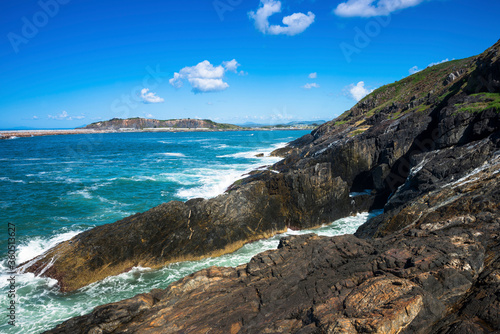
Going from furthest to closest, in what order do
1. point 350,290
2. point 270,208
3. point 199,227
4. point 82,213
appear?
point 82,213
point 270,208
point 199,227
point 350,290

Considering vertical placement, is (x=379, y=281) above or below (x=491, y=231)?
below

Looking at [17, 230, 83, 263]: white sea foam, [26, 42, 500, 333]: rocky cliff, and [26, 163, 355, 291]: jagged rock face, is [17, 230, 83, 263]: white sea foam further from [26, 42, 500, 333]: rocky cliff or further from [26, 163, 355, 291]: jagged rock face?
[26, 42, 500, 333]: rocky cliff

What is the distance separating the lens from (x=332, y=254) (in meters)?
10.9

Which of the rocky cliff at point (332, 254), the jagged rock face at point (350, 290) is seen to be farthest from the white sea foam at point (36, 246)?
the jagged rock face at point (350, 290)

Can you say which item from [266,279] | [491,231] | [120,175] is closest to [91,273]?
[266,279]

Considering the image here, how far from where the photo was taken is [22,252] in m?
18.1

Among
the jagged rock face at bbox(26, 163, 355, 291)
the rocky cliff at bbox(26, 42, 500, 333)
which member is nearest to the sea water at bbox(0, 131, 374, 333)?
the jagged rock face at bbox(26, 163, 355, 291)

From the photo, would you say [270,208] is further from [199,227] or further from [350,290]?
[350,290]

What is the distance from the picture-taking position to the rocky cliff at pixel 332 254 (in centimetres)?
738

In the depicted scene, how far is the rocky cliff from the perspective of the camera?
291 inches

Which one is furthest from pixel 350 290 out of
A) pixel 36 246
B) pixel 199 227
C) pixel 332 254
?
pixel 36 246

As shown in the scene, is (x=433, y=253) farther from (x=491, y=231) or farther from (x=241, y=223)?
(x=241, y=223)

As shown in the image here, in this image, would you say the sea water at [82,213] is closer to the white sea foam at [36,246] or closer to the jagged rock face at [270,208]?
the white sea foam at [36,246]

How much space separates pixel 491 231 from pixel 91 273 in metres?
19.6
